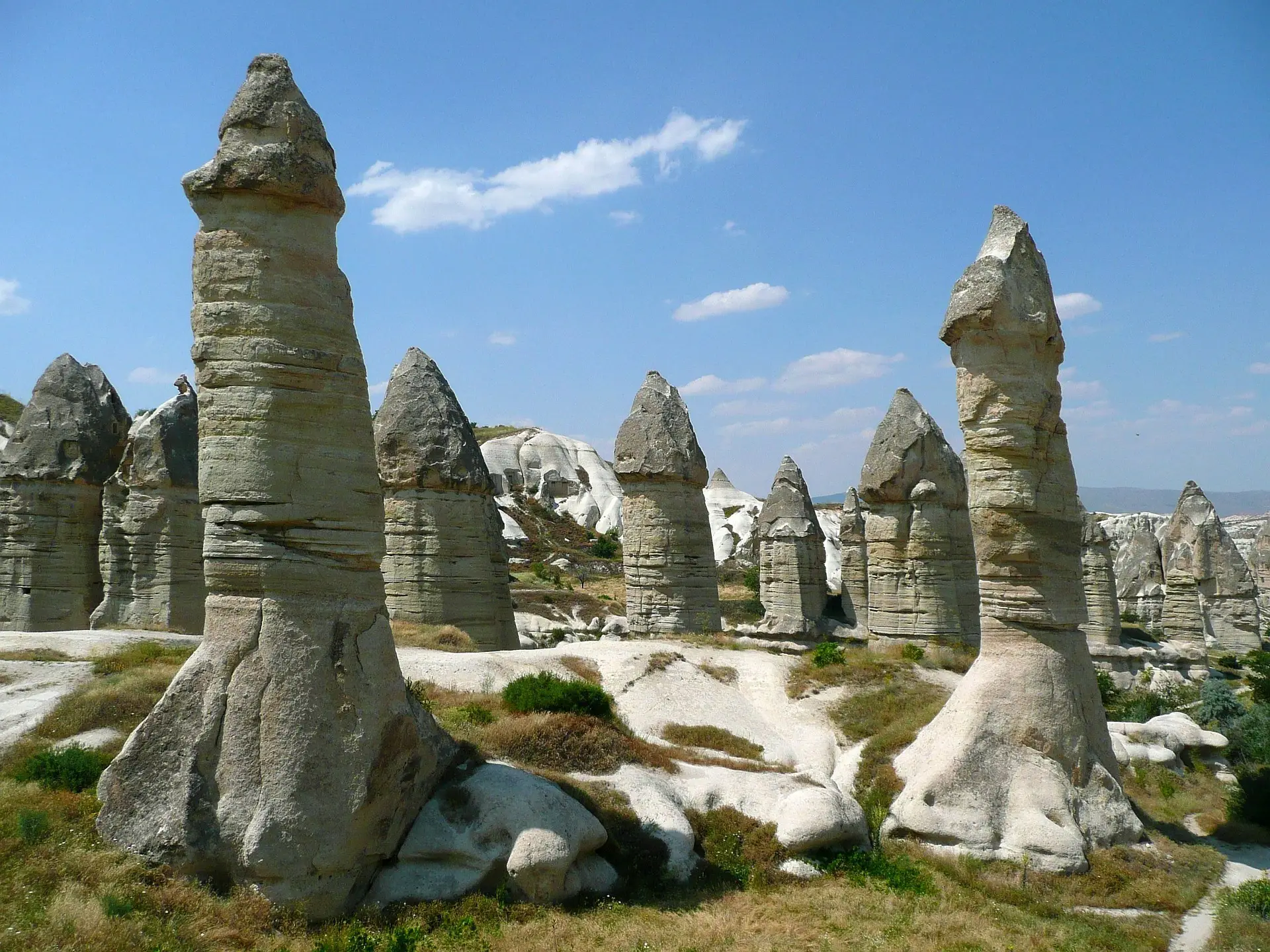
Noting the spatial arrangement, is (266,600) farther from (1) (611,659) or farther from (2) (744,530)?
(2) (744,530)

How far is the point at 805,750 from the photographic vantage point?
12.7 meters

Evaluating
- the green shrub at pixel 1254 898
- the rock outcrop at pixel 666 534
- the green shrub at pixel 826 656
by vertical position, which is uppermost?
the rock outcrop at pixel 666 534

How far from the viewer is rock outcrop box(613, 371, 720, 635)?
1883cm

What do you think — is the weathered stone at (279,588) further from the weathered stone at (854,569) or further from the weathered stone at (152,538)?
the weathered stone at (854,569)

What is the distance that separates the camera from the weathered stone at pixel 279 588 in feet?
22.9

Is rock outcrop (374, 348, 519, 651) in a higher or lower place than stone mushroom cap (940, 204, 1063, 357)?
lower

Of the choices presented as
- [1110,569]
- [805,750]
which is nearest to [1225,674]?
[1110,569]

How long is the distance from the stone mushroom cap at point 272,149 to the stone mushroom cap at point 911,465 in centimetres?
1415

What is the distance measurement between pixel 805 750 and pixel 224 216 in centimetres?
976

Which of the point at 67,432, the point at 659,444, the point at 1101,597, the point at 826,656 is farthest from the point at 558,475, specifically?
the point at 826,656

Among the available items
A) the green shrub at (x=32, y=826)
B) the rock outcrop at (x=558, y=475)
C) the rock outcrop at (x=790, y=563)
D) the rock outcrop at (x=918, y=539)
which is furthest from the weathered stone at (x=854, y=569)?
the rock outcrop at (x=558, y=475)

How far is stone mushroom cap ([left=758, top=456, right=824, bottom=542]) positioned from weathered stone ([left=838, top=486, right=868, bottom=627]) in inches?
69.7

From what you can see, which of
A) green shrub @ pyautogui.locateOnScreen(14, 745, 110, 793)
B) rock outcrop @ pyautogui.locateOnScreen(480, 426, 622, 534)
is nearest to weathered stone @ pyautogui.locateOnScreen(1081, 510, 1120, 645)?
green shrub @ pyautogui.locateOnScreen(14, 745, 110, 793)

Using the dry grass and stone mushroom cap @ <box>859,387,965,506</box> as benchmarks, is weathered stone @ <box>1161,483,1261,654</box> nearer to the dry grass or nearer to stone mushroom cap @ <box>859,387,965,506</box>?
stone mushroom cap @ <box>859,387,965,506</box>
